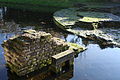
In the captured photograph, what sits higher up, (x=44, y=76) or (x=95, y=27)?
(x=95, y=27)

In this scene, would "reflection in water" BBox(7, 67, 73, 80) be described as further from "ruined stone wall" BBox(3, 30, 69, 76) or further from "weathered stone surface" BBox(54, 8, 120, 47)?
"weathered stone surface" BBox(54, 8, 120, 47)

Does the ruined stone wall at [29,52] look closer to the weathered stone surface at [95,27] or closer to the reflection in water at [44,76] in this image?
the reflection in water at [44,76]

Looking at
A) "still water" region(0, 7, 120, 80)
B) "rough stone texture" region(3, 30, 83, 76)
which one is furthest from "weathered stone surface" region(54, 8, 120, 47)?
"rough stone texture" region(3, 30, 83, 76)

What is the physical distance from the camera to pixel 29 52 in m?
14.2

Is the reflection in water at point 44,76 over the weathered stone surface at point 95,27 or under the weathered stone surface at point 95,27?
under

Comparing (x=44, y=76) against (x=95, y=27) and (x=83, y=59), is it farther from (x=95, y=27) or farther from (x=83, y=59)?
(x=95, y=27)

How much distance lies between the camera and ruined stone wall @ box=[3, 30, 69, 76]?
45.9 feet

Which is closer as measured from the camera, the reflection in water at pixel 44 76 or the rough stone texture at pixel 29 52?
the rough stone texture at pixel 29 52

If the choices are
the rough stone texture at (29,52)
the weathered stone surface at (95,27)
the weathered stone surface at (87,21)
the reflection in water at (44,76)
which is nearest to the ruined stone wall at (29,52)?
the rough stone texture at (29,52)

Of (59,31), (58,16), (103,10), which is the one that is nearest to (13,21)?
(58,16)

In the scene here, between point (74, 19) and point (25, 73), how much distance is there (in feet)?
49.6

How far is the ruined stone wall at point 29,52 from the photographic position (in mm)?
13992

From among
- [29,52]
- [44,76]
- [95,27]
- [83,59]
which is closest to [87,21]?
[95,27]

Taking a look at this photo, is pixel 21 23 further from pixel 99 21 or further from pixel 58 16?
pixel 99 21
